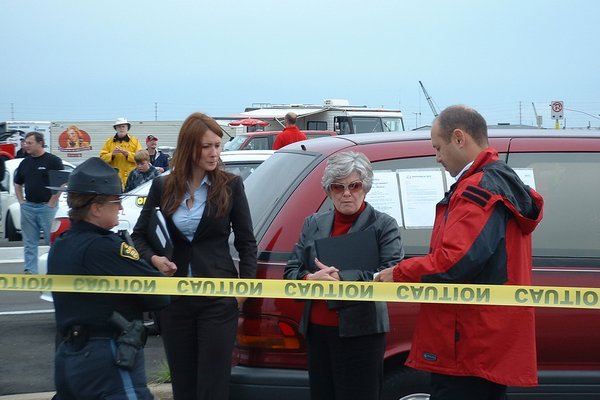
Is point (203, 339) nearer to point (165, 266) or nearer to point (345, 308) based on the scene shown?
point (165, 266)

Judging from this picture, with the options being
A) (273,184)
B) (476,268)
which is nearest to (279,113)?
(273,184)

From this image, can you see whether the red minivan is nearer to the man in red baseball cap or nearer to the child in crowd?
the child in crowd

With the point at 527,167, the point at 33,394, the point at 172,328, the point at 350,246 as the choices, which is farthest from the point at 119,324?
the point at 33,394

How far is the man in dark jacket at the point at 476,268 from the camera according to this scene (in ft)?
11.2

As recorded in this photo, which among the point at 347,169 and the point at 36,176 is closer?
the point at 347,169

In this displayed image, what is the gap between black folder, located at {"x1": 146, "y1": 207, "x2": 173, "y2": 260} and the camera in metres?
4.22

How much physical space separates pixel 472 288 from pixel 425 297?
0.82 feet

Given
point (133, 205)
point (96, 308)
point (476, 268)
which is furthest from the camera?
point (133, 205)

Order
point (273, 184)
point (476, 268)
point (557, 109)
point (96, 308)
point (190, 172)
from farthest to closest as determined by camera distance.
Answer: point (557, 109) < point (273, 184) < point (190, 172) < point (96, 308) < point (476, 268)

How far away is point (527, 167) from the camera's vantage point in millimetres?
4742

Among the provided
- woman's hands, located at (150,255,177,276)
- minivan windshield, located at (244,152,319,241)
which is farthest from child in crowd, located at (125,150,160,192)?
woman's hands, located at (150,255,177,276)

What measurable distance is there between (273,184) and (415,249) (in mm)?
886

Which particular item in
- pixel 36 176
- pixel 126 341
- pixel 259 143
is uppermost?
pixel 259 143

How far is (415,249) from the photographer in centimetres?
457
